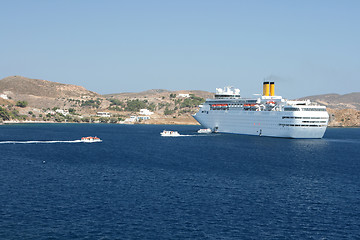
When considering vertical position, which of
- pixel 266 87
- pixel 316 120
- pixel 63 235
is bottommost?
pixel 63 235

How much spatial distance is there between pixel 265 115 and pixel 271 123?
4.05 metres

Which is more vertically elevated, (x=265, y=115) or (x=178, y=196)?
(x=265, y=115)

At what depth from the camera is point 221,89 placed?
167375mm

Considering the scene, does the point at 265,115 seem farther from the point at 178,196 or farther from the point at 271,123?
the point at 178,196

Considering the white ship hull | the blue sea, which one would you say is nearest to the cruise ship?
the white ship hull

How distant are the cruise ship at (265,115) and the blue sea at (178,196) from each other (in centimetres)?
3491

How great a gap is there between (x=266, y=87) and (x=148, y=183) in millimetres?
97668

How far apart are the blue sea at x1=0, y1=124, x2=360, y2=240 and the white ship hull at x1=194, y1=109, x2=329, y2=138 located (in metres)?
34.3

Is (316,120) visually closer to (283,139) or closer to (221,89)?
(283,139)

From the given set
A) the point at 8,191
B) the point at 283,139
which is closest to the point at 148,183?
the point at 8,191

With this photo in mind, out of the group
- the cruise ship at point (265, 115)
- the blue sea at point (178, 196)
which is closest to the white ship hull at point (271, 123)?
the cruise ship at point (265, 115)

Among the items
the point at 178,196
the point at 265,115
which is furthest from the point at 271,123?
the point at 178,196

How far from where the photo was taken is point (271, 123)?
133250 millimetres

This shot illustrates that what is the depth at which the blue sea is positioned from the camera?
38844mm
